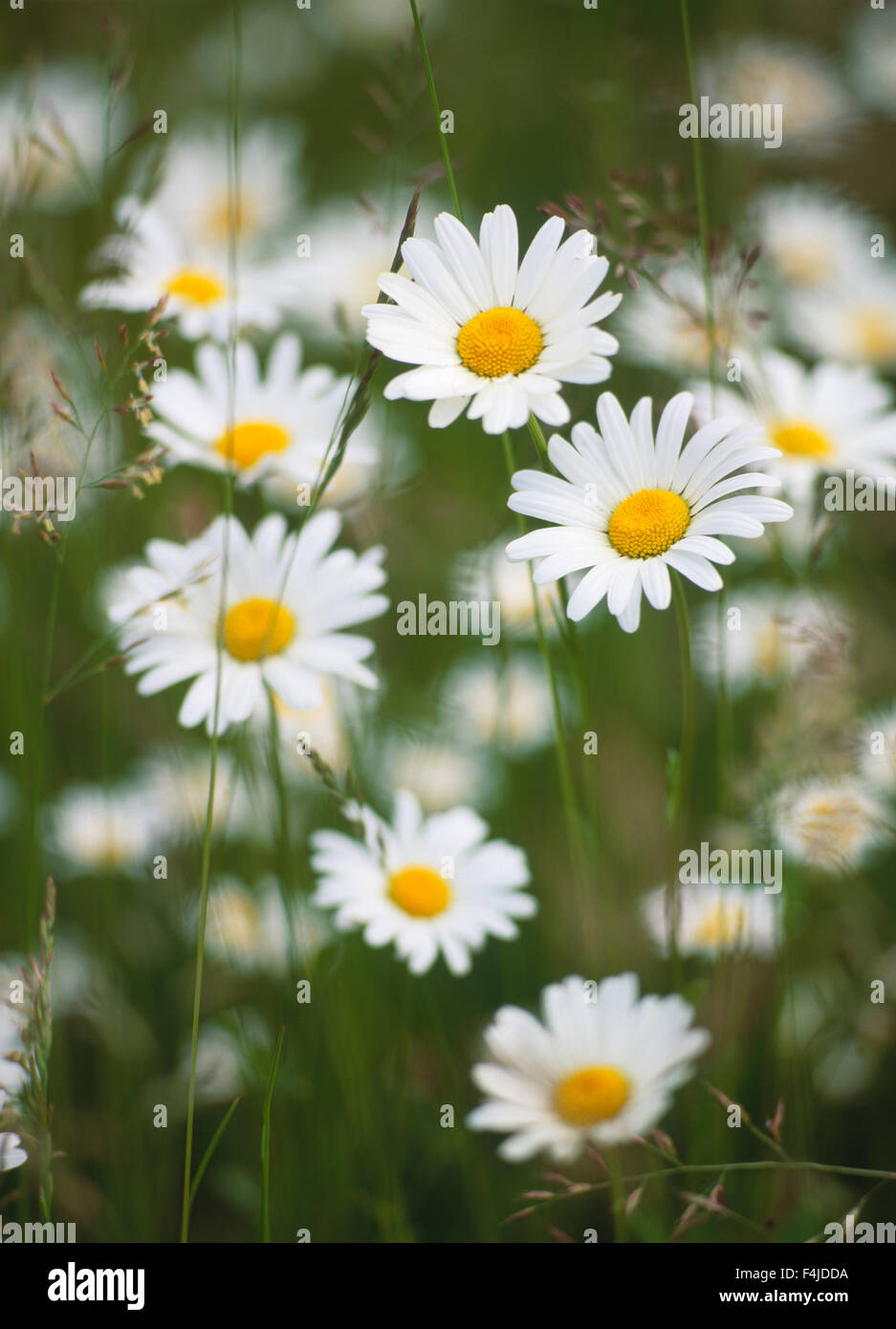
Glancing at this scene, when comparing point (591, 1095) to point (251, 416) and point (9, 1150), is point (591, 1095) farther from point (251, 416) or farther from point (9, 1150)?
point (251, 416)

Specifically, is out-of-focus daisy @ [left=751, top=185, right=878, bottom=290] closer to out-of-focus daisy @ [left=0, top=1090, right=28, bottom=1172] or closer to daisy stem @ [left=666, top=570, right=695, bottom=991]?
daisy stem @ [left=666, top=570, right=695, bottom=991]

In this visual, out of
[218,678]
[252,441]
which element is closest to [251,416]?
[252,441]

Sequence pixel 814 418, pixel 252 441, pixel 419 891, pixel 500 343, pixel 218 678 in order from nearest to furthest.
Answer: pixel 500 343
pixel 218 678
pixel 419 891
pixel 252 441
pixel 814 418

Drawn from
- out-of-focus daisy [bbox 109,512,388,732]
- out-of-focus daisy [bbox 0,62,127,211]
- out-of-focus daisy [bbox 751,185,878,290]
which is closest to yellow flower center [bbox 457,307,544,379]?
out-of-focus daisy [bbox 109,512,388,732]

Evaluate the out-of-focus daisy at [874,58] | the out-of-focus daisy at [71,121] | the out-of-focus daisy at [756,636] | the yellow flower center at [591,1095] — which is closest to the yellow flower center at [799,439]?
the out-of-focus daisy at [756,636]

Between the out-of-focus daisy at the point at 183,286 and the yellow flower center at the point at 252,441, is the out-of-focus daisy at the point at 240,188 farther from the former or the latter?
the yellow flower center at the point at 252,441
